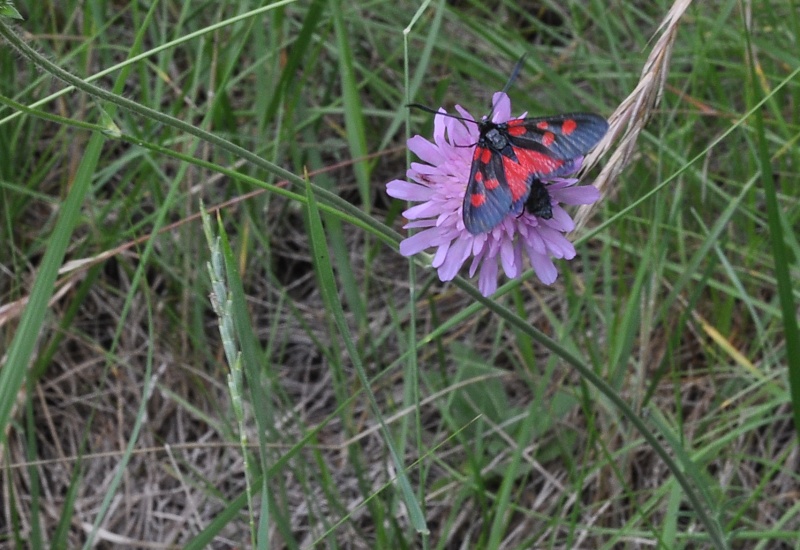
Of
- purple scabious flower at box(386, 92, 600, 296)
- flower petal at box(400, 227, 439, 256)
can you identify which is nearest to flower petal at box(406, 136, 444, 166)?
purple scabious flower at box(386, 92, 600, 296)

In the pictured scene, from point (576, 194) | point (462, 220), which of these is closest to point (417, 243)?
point (462, 220)

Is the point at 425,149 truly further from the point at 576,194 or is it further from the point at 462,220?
the point at 576,194

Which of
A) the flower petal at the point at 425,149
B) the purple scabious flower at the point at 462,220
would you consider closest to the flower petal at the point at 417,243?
the purple scabious flower at the point at 462,220

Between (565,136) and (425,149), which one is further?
(425,149)

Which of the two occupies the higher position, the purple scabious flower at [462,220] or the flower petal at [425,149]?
the flower petal at [425,149]

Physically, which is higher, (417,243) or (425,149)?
(425,149)

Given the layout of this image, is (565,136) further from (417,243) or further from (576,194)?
(417,243)

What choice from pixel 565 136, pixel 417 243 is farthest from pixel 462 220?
pixel 565 136

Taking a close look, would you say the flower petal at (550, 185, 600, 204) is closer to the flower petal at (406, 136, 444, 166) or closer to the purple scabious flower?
the purple scabious flower

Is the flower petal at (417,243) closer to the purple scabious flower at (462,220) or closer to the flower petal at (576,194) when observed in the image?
the purple scabious flower at (462,220)

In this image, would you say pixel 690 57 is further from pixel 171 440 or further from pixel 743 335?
pixel 171 440
